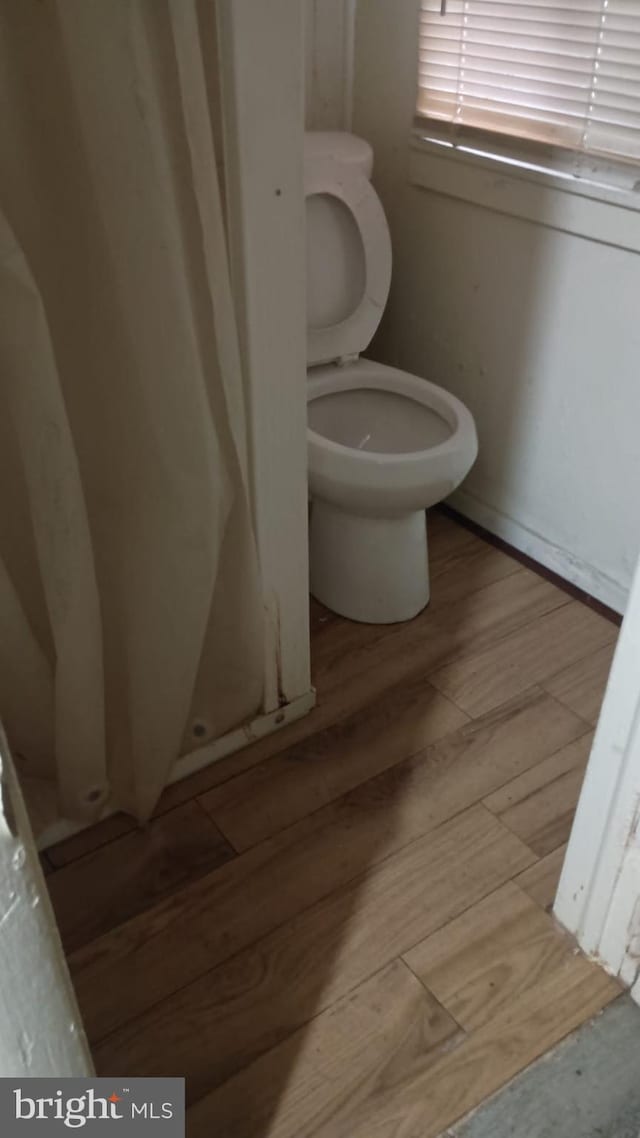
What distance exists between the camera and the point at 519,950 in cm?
122

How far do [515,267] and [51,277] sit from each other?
1039 mm

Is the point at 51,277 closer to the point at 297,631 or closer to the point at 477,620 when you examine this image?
the point at 297,631

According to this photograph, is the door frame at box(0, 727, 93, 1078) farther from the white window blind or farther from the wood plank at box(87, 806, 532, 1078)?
the white window blind

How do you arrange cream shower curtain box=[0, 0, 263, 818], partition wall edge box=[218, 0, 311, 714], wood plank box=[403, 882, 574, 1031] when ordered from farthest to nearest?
wood plank box=[403, 882, 574, 1031] < partition wall edge box=[218, 0, 311, 714] < cream shower curtain box=[0, 0, 263, 818]

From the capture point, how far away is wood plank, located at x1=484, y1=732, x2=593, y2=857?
138cm

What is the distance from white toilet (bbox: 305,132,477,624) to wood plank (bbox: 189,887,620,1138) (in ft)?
2.55

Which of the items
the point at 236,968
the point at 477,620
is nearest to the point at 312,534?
the point at 477,620

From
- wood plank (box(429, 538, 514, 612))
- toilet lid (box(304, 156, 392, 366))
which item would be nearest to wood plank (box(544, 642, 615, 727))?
wood plank (box(429, 538, 514, 612))

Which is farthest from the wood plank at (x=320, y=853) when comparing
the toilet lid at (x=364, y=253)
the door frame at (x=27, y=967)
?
the toilet lid at (x=364, y=253)

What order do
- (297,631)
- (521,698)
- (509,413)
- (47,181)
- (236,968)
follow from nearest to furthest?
1. (47,181)
2. (236,968)
3. (297,631)
4. (521,698)
5. (509,413)

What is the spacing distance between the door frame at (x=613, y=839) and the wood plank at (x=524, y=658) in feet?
1.48

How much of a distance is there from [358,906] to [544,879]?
0.28m

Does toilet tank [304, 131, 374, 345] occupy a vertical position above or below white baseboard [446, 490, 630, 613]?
above

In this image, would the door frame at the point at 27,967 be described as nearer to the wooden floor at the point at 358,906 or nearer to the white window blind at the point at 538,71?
the wooden floor at the point at 358,906
